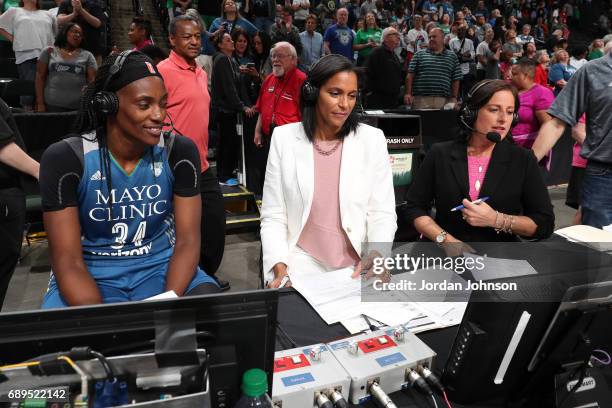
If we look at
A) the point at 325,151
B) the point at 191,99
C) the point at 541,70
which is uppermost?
the point at 541,70

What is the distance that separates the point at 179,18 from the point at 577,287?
2.75m

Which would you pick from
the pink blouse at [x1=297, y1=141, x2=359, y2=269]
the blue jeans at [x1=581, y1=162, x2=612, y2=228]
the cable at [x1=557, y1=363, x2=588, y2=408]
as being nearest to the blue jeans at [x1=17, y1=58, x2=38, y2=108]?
the pink blouse at [x1=297, y1=141, x2=359, y2=269]

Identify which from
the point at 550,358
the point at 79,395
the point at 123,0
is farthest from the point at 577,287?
the point at 123,0

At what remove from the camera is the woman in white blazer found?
1.99 metres

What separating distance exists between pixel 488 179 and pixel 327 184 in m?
0.68

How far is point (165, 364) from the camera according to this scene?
73 centimetres

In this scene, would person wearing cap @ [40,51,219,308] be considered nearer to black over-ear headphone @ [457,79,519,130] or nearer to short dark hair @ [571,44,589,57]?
black over-ear headphone @ [457,79,519,130]

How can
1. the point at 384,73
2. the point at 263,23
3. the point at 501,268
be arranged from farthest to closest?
the point at 263,23
the point at 384,73
the point at 501,268

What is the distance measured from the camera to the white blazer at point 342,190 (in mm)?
2002

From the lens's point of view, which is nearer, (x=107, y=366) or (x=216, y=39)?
(x=107, y=366)

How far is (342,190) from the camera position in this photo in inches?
78.7

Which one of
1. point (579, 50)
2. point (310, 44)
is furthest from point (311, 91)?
point (579, 50)

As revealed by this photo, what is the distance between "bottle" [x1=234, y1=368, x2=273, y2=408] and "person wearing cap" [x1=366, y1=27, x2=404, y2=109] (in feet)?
19.1

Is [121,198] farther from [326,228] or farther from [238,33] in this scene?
[238,33]
